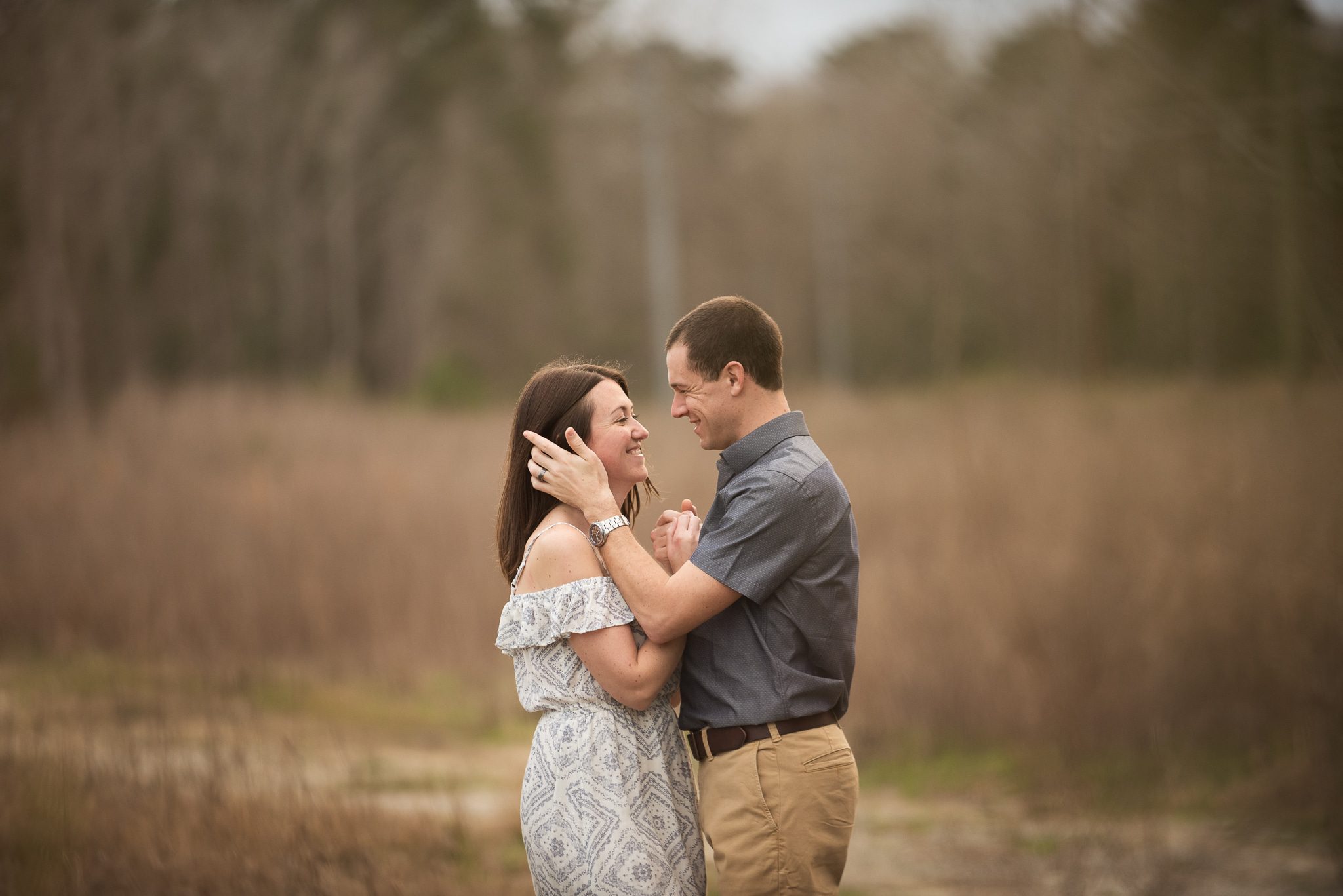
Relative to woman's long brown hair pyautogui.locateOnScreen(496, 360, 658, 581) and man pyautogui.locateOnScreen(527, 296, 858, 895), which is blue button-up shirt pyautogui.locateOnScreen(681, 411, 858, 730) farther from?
woman's long brown hair pyautogui.locateOnScreen(496, 360, 658, 581)

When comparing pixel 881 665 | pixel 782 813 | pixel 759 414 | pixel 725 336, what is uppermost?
pixel 725 336

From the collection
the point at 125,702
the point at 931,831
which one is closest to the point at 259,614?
the point at 125,702

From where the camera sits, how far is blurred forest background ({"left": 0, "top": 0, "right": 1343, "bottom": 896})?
627 cm

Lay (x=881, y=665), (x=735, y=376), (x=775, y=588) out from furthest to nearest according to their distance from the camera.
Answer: (x=881, y=665) < (x=735, y=376) < (x=775, y=588)

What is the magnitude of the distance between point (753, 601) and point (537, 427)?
2.22ft

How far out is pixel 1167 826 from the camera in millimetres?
6992

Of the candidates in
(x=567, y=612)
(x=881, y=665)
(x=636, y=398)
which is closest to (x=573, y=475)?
(x=567, y=612)

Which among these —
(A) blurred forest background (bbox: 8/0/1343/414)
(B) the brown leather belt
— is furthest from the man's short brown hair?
(A) blurred forest background (bbox: 8/0/1343/414)

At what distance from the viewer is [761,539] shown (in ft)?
8.95

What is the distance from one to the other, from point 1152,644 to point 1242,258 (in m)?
11.4

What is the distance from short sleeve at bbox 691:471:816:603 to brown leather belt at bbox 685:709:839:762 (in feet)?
1.03

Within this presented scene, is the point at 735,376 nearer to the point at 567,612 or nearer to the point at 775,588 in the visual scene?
the point at 775,588

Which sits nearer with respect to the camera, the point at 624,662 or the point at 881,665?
the point at 624,662

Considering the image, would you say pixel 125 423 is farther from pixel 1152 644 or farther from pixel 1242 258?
pixel 1242 258
